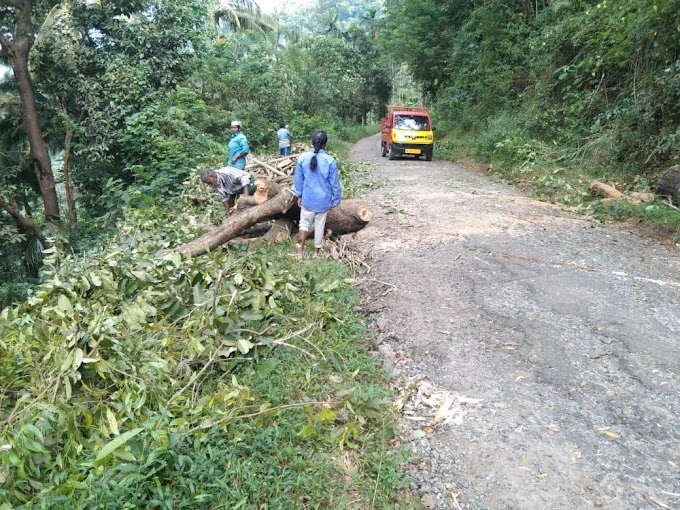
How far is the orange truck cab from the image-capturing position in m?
17.1

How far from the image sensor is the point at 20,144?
1705 cm

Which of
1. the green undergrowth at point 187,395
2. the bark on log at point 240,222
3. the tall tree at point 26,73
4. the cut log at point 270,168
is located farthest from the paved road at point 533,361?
the tall tree at point 26,73

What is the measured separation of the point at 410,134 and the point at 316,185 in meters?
11.8

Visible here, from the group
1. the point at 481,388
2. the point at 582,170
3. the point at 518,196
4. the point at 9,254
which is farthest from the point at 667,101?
the point at 9,254

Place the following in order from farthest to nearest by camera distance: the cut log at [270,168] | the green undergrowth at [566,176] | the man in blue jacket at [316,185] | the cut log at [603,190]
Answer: the cut log at [270,168] → the cut log at [603,190] → the green undergrowth at [566,176] → the man in blue jacket at [316,185]

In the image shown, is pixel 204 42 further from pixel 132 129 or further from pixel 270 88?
pixel 132 129

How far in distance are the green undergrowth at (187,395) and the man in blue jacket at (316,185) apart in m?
1.65

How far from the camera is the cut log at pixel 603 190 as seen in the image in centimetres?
911

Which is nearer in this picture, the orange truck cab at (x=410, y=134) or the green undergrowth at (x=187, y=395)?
the green undergrowth at (x=187, y=395)

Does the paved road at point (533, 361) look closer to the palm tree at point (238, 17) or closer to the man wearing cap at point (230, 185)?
the man wearing cap at point (230, 185)

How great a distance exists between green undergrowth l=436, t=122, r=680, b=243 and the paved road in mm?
890

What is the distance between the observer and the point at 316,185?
619cm

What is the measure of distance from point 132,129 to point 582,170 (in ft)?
34.6

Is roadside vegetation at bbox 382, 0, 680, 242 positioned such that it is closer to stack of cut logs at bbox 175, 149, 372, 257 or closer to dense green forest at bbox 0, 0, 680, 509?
dense green forest at bbox 0, 0, 680, 509
